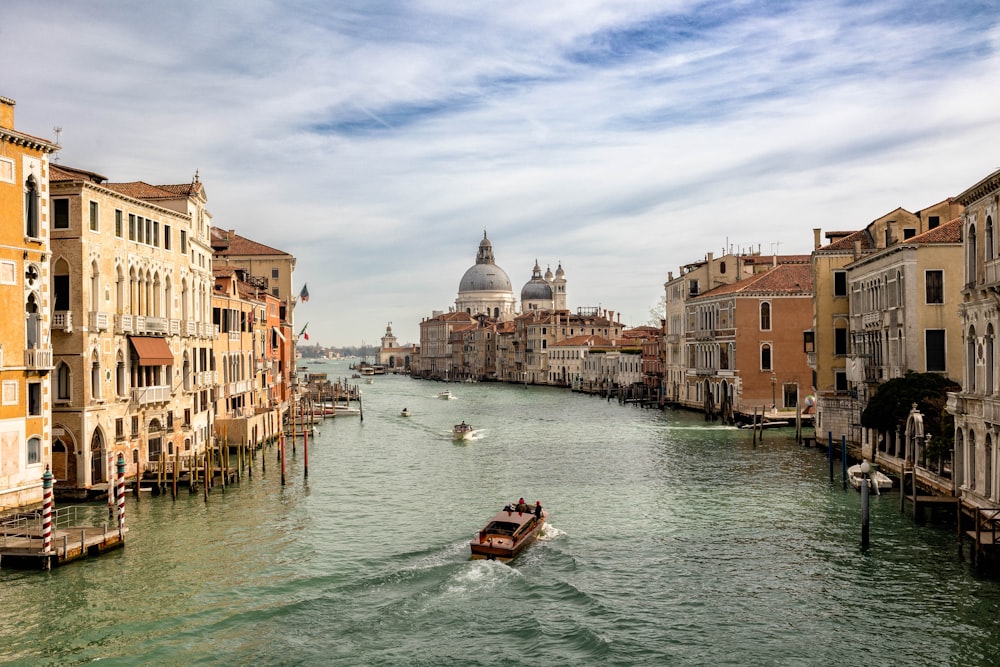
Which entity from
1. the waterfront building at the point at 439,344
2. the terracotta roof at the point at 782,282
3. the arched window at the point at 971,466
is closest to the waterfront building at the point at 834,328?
the terracotta roof at the point at 782,282

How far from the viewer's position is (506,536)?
18281 millimetres

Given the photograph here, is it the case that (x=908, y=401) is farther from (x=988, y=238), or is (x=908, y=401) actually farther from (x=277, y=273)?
(x=277, y=273)

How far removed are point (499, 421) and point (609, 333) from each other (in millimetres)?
51998

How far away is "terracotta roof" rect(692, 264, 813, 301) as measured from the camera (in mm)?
48812

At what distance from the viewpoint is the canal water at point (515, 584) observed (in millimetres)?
13422

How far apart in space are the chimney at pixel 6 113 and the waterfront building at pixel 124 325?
10.3 feet

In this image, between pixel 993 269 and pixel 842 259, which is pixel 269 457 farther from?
pixel 993 269

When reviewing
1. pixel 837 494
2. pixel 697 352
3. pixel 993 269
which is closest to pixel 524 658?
pixel 993 269

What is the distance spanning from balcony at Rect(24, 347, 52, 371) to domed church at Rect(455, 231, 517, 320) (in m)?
139

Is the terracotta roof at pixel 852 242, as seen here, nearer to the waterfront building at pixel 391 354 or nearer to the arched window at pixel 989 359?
the arched window at pixel 989 359

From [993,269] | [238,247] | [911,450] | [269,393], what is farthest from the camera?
[238,247]

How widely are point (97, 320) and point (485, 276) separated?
14054 centimetres

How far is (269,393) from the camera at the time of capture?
42.2 meters

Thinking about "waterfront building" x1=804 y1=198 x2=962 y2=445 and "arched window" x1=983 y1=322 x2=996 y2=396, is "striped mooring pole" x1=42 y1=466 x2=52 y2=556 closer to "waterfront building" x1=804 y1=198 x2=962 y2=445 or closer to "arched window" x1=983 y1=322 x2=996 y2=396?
"arched window" x1=983 y1=322 x2=996 y2=396
